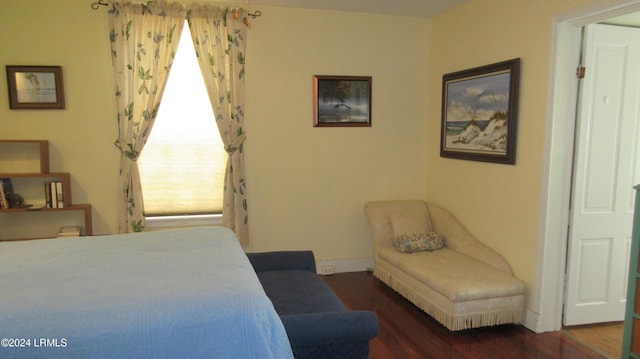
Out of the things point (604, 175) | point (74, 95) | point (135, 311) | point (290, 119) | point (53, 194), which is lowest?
point (135, 311)

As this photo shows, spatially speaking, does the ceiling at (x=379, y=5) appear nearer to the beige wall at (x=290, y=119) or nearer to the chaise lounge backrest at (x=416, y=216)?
the beige wall at (x=290, y=119)

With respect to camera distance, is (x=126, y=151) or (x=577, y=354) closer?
(x=577, y=354)

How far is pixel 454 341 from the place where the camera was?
299 centimetres

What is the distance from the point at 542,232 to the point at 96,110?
3.87 metres

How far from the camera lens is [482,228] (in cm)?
375

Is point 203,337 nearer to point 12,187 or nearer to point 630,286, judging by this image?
point 630,286

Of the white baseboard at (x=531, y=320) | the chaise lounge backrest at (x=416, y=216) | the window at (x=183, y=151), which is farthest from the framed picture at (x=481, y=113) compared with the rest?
the window at (x=183, y=151)

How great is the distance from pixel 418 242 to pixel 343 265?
955 millimetres

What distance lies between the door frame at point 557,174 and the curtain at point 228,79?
2582mm

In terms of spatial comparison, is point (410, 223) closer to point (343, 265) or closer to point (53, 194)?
point (343, 265)

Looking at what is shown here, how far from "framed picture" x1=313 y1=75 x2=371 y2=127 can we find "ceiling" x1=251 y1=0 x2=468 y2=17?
2.20 feet

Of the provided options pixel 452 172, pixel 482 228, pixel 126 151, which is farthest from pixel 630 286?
pixel 126 151

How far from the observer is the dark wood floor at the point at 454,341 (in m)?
2.81

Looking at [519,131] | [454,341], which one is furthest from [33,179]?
[519,131]
